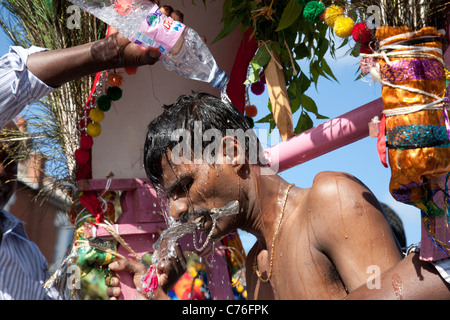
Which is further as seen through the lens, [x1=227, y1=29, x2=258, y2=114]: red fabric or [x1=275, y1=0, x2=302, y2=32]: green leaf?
[x1=227, y1=29, x2=258, y2=114]: red fabric

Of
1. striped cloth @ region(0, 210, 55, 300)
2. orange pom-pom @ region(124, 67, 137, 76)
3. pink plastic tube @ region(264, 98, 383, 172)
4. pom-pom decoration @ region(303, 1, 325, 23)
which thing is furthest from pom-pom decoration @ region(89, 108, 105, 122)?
pom-pom decoration @ region(303, 1, 325, 23)

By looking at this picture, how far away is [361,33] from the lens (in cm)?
170

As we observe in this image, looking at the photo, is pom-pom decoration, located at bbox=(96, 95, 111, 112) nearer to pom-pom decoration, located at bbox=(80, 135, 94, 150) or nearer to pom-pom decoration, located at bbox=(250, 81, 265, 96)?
pom-pom decoration, located at bbox=(80, 135, 94, 150)

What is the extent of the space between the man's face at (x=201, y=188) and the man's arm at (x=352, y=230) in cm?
31

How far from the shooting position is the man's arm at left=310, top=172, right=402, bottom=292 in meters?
1.65

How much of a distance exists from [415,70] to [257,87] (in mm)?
1278

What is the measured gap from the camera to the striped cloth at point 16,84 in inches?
71.4

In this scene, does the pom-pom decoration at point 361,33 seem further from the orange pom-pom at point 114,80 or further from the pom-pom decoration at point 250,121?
the orange pom-pom at point 114,80

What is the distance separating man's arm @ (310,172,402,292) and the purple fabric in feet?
1.28

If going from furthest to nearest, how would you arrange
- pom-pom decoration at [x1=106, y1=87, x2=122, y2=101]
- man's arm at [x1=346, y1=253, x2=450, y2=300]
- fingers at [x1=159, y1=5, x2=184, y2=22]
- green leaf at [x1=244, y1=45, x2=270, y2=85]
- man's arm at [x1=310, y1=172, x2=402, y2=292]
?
pom-pom decoration at [x1=106, y1=87, x2=122, y2=101], green leaf at [x1=244, y1=45, x2=270, y2=85], fingers at [x1=159, y1=5, x2=184, y2=22], man's arm at [x1=310, y1=172, x2=402, y2=292], man's arm at [x1=346, y1=253, x2=450, y2=300]

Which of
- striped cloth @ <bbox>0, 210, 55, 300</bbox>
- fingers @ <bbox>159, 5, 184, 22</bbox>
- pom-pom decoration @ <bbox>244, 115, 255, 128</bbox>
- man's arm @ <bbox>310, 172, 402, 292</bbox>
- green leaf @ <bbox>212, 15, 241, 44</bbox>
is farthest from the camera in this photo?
striped cloth @ <bbox>0, 210, 55, 300</bbox>

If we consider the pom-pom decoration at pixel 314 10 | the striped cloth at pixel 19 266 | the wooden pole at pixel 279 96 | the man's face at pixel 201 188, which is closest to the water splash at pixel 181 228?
the man's face at pixel 201 188

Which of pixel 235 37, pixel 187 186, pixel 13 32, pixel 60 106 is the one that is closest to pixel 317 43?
pixel 235 37
